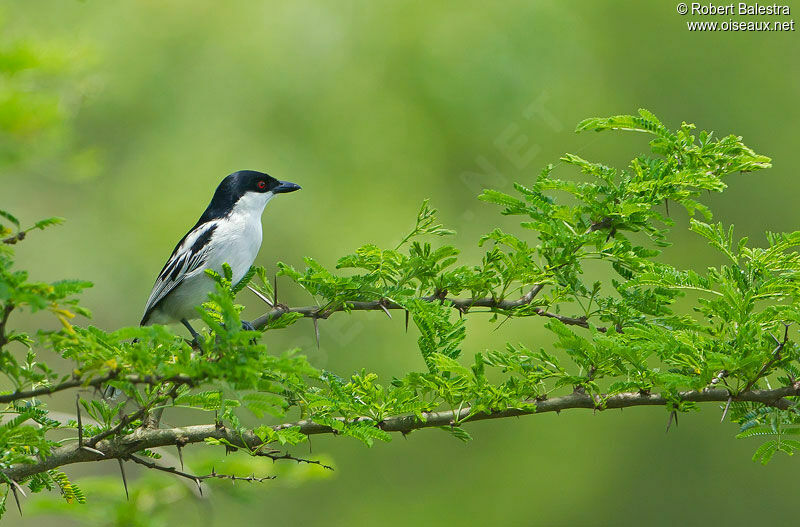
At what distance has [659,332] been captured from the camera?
9.61ft

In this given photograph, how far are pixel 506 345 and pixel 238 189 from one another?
136 inches

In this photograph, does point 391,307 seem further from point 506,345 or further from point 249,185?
point 249,185

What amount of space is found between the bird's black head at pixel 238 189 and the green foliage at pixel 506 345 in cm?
241

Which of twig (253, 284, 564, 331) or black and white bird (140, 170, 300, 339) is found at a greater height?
black and white bird (140, 170, 300, 339)

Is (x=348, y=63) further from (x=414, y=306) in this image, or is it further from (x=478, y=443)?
(x=414, y=306)

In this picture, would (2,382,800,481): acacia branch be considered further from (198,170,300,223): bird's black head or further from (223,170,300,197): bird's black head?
(223,170,300,197): bird's black head

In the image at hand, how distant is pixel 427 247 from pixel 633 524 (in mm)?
11931

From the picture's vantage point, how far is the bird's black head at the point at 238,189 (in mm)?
6074

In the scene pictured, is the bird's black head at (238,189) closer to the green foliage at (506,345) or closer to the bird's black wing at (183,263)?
the bird's black wing at (183,263)

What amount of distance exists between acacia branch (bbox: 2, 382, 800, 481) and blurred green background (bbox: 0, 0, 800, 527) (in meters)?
8.71

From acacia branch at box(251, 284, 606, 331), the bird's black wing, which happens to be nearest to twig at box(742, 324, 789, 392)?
acacia branch at box(251, 284, 606, 331)

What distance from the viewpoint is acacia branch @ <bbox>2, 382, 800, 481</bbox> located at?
2.97 metres

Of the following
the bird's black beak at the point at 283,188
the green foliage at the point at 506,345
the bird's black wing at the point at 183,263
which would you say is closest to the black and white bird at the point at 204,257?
the bird's black wing at the point at 183,263

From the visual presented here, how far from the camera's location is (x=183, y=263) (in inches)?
225
